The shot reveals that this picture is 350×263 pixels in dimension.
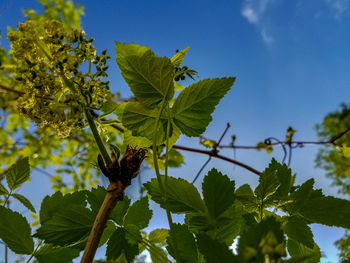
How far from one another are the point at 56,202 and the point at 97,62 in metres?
0.35

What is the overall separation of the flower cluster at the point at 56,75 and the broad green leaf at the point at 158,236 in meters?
0.30

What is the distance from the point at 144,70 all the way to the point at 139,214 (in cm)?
26

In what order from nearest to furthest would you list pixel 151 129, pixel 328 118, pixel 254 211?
pixel 254 211 → pixel 151 129 → pixel 328 118

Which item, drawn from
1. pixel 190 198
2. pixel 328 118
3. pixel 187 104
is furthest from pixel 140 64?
pixel 328 118

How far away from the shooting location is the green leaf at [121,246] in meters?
0.47

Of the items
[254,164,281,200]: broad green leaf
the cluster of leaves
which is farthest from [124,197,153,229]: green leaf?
[254,164,281,200]: broad green leaf

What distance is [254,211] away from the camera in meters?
0.46

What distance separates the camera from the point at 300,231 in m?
0.44

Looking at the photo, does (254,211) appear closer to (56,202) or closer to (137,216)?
(137,216)

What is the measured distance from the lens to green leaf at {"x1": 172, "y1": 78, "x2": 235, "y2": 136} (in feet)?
1.63

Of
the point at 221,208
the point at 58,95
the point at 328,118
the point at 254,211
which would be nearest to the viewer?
the point at 221,208

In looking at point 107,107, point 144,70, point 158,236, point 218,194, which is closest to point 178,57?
point 144,70

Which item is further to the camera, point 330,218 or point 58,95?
point 58,95

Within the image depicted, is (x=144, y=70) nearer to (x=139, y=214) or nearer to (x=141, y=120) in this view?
(x=141, y=120)
